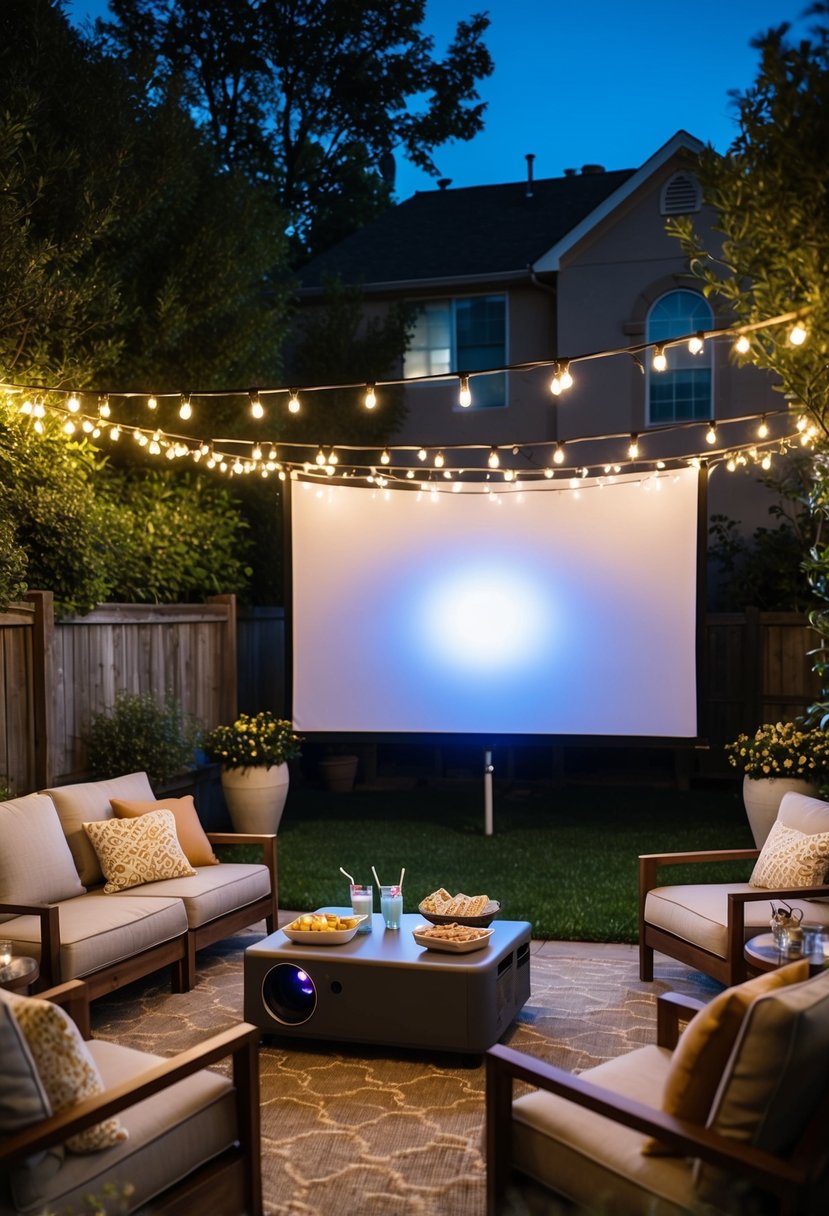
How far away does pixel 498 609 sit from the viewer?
8.97 meters

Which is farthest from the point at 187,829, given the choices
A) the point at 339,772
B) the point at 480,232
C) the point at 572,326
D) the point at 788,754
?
the point at 480,232

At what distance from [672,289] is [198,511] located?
555cm

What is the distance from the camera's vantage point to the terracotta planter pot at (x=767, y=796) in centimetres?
735

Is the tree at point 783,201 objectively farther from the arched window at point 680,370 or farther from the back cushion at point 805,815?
the arched window at point 680,370

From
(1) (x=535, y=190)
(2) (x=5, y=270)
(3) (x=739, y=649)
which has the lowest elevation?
(3) (x=739, y=649)

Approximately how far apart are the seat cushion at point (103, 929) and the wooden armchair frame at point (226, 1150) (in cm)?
111

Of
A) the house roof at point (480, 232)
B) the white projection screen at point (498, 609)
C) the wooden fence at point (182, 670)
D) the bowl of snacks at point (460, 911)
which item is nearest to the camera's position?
the bowl of snacks at point (460, 911)

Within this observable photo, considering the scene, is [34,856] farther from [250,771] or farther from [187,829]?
[250,771]

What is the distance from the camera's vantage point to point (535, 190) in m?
13.6

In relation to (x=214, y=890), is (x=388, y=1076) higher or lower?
lower

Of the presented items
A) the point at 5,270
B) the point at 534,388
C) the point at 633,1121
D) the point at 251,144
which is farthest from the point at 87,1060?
the point at 251,144

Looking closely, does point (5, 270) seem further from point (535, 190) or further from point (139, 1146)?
point (535, 190)

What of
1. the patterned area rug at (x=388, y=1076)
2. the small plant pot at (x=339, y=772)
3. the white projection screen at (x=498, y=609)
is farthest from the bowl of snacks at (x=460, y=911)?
the small plant pot at (x=339, y=772)

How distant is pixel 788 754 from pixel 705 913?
280 centimetres
